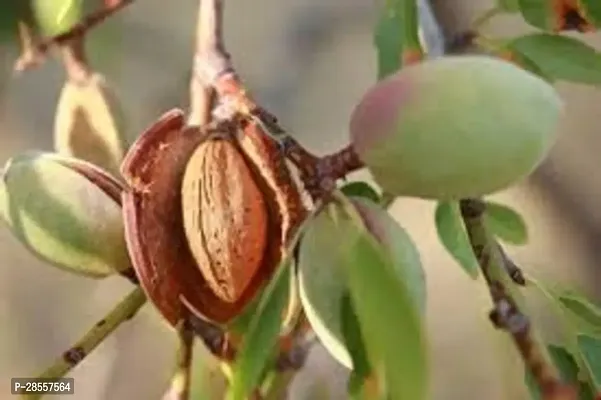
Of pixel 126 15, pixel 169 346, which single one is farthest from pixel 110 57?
pixel 169 346

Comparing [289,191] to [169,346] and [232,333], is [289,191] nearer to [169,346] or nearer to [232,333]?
[232,333]

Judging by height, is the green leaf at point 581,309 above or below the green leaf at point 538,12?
below

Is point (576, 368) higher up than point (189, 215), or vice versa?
point (189, 215)

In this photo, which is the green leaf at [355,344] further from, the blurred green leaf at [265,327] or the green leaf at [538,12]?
the green leaf at [538,12]

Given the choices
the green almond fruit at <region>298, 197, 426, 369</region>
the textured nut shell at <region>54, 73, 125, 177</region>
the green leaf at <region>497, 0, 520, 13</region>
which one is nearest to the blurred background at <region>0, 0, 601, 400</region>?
the textured nut shell at <region>54, 73, 125, 177</region>

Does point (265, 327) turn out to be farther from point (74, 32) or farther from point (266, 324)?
point (74, 32)

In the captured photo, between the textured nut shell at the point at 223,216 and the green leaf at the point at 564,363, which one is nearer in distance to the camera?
the textured nut shell at the point at 223,216

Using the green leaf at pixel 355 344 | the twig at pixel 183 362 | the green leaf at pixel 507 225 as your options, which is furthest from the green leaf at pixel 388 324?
the green leaf at pixel 507 225
